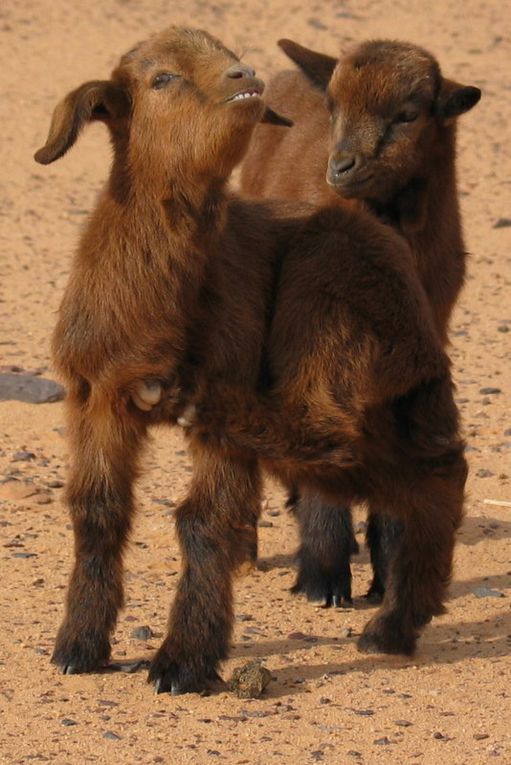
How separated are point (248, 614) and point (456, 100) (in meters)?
2.58

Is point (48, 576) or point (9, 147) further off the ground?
point (9, 147)

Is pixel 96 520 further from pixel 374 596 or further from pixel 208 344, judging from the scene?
pixel 374 596

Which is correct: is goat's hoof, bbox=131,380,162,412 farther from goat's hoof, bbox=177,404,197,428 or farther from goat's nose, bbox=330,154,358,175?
goat's nose, bbox=330,154,358,175

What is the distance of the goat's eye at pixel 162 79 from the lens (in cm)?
639

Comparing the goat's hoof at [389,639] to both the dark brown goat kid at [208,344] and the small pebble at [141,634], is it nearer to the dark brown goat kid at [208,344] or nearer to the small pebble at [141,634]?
the dark brown goat kid at [208,344]

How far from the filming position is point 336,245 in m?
6.74

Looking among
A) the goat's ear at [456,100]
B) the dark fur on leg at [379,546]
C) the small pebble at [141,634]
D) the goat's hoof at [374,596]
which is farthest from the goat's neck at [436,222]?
the small pebble at [141,634]

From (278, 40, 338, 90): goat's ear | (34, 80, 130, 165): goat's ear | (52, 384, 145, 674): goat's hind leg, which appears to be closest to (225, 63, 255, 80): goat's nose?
(34, 80, 130, 165): goat's ear

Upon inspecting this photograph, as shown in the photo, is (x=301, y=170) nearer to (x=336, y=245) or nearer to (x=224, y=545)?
(x=336, y=245)

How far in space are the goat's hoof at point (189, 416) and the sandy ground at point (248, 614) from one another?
1.01 metres

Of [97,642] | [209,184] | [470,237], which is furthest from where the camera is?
[470,237]

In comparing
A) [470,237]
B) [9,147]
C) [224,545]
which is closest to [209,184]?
[224,545]

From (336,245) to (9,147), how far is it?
32.9 ft

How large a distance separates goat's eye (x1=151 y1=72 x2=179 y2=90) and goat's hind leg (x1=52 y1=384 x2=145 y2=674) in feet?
3.79
